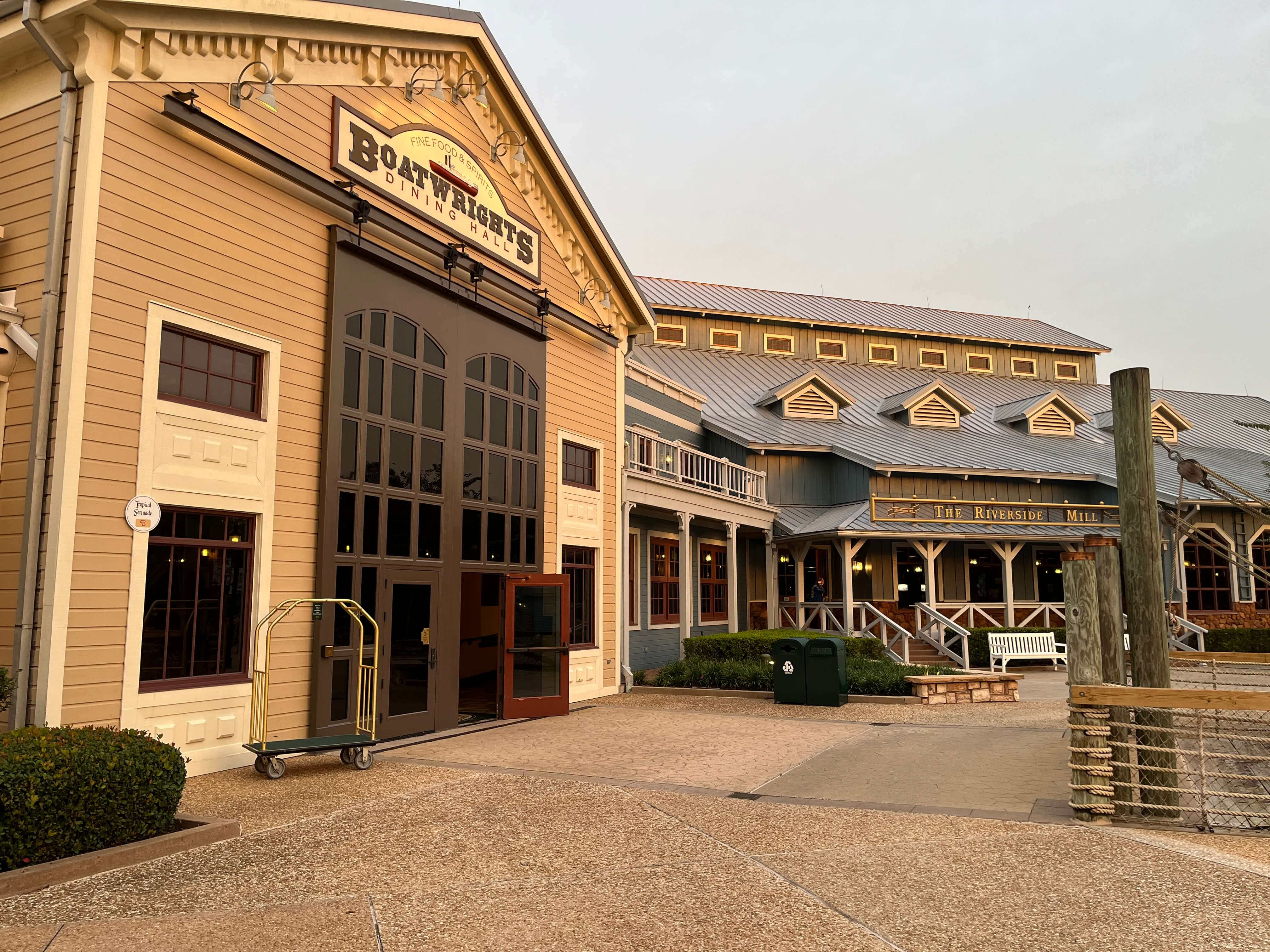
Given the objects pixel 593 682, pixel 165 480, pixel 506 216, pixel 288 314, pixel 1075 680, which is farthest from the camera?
pixel 593 682

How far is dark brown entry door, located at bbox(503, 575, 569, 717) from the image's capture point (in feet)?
44.2

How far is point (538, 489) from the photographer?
14.6 metres

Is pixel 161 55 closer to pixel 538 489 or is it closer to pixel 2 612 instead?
pixel 2 612

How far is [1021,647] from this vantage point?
2234cm

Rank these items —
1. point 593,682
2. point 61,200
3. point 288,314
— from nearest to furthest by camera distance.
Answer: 1. point 61,200
2. point 288,314
3. point 593,682

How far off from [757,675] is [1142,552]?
9.42 meters

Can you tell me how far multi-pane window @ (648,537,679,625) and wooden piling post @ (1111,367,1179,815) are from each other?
1367cm

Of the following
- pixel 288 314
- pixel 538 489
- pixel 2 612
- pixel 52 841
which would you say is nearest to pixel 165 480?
pixel 2 612

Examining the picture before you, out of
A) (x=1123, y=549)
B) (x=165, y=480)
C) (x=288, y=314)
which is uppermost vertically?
(x=288, y=314)

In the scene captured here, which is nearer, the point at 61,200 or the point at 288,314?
the point at 61,200

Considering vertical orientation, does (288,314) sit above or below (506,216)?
below

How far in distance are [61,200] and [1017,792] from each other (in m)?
10.1

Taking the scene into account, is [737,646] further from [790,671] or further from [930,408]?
[930,408]

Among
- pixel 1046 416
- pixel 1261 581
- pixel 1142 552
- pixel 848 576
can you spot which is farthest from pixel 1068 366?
pixel 1142 552
